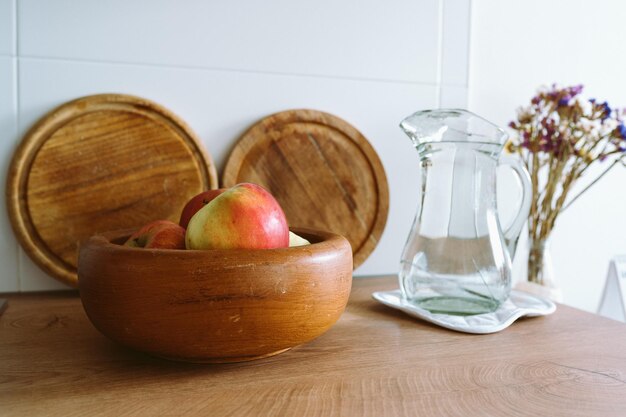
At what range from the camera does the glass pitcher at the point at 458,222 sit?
0.70 meters

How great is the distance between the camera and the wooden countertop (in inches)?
17.1

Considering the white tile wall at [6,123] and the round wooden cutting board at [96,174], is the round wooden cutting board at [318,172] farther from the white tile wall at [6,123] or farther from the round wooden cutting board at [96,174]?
the white tile wall at [6,123]

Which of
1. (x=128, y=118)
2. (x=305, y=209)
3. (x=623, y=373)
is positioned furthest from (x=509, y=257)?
(x=128, y=118)

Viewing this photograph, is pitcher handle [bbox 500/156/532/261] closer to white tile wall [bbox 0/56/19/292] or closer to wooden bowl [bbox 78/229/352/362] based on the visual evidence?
wooden bowl [bbox 78/229/352/362]

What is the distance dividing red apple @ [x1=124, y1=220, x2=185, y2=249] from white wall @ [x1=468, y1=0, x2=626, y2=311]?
2.33 feet

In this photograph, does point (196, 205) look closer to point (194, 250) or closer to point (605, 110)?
point (194, 250)

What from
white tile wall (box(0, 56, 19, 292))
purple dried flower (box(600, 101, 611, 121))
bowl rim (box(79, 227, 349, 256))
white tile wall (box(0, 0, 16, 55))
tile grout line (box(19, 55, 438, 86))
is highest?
white tile wall (box(0, 0, 16, 55))

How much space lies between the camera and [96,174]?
786 mm

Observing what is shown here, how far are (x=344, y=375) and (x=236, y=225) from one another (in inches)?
7.0

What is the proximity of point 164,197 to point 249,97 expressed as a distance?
0.22 meters

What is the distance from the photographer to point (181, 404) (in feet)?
1.42

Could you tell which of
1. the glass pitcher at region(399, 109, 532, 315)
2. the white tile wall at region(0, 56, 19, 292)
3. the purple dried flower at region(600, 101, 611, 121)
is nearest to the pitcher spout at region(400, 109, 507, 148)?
the glass pitcher at region(399, 109, 532, 315)

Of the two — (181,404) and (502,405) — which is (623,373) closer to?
(502,405)

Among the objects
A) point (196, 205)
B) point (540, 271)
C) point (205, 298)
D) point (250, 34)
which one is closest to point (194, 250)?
point (205, 298)
